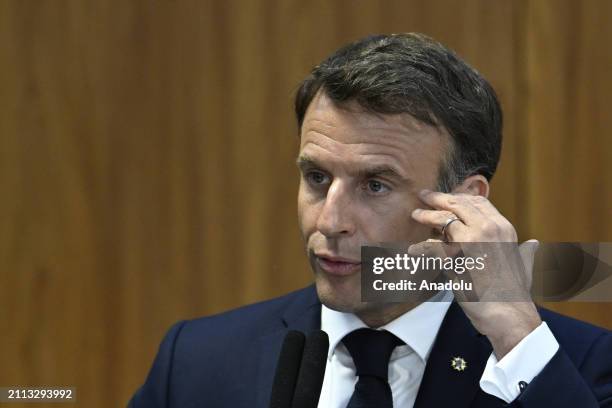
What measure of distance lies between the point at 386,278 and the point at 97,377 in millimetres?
1126

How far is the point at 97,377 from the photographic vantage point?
2816mm

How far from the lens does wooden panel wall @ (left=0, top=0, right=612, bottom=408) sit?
2.80 meters

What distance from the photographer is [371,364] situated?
194 centimetres

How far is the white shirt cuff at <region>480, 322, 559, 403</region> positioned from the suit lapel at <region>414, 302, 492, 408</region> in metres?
0.16

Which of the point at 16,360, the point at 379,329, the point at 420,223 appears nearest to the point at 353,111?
the point at 420,223

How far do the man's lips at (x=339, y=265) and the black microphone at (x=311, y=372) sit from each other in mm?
431

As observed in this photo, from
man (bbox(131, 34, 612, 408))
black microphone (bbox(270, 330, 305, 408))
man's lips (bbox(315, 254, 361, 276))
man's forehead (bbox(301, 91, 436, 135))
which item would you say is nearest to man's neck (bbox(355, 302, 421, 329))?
man (bbox(131, 34, 612, 408))

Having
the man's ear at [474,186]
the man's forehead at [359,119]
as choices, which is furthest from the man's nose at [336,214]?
the man's ear at [474,186]

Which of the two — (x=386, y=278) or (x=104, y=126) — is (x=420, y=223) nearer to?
(x=386, y=278)

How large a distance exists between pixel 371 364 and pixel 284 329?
0.92 ft

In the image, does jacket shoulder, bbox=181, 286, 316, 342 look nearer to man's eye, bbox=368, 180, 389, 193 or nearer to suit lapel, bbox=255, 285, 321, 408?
suit lapel, bbox=255, 285, 321, 408

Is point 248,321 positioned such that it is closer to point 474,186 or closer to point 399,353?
point 399,353

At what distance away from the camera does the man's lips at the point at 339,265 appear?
1966 mm

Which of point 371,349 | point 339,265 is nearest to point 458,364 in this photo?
point 371,349
